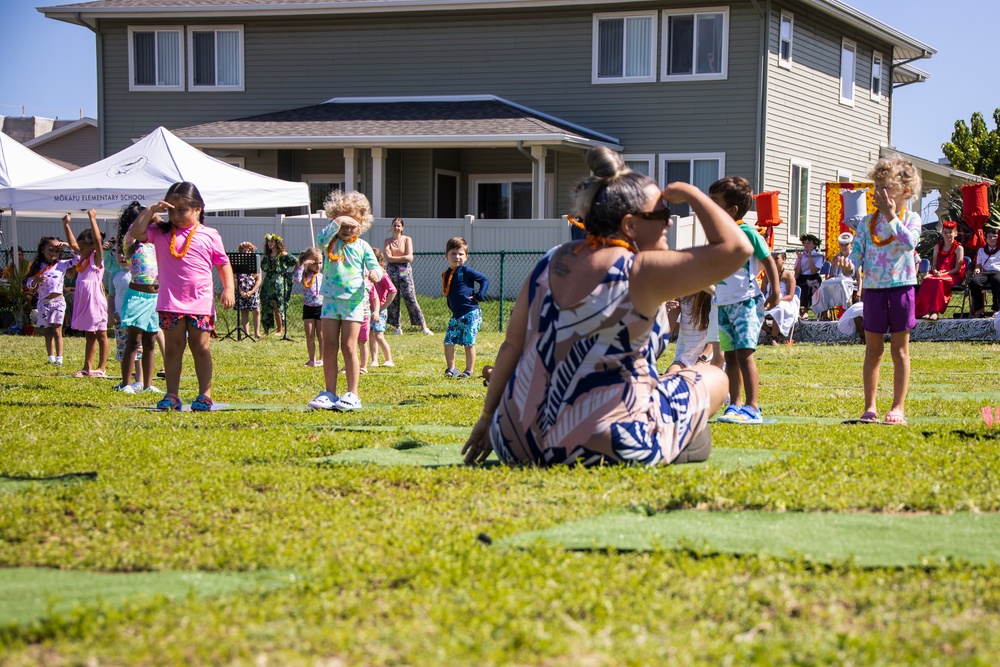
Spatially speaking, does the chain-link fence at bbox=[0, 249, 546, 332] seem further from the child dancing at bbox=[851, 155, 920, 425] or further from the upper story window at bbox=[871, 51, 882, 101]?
the child dancing at bbox=[851, 155, 920, 425]

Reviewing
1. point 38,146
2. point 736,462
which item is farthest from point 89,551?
point 38,146

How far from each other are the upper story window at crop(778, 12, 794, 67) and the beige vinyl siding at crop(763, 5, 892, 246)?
7.7 inches

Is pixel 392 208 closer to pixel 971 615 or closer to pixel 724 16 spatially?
pixel 724 16

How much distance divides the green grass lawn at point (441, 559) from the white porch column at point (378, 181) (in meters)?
18.6

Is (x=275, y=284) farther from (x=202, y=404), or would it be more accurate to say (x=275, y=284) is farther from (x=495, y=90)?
(x=202, y=404)

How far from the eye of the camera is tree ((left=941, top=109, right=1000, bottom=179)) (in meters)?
39.1

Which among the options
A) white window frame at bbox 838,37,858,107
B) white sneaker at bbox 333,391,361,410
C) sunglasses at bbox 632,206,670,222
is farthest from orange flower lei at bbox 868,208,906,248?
white window frame at bbox 838,37,858,107

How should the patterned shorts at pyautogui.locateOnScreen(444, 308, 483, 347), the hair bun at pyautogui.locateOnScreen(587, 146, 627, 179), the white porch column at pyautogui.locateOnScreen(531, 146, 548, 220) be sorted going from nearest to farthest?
the hair bun at pyautogui.locateOnScreen(587, 146, 627, 179) < the patterned shorts at pyautogui.locateOnScreen(444, 308, 483, 347) < the white porch column at pyautogui.locateOnScreen(531, 146, 548, 220)

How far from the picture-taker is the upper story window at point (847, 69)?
91.4 ft

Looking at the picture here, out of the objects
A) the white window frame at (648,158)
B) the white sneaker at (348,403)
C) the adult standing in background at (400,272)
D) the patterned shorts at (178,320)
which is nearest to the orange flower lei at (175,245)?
the patterned shorts at (178,320)

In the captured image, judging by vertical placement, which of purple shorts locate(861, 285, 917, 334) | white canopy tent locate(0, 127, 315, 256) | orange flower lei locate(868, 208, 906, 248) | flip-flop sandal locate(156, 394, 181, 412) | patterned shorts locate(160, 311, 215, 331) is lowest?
flip-flop sandal locate(156, 394, 181, 412)

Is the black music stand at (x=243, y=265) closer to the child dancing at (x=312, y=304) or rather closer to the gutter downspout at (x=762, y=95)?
the child dancing at (x=312, y=304)

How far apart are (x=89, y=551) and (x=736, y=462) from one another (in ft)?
9.73

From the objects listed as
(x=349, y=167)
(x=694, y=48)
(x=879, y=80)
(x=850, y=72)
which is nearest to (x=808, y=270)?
(x=694, y=48)
